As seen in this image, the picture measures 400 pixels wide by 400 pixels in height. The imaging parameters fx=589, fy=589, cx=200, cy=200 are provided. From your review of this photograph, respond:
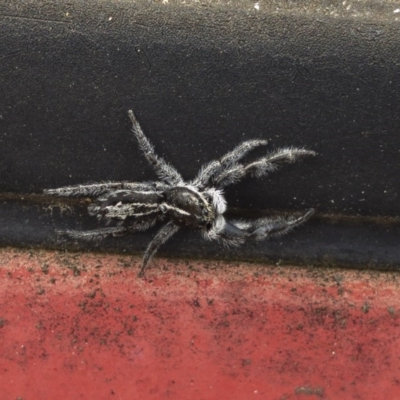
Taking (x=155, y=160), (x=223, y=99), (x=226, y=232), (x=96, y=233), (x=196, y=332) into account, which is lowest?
(x=196, y=332)

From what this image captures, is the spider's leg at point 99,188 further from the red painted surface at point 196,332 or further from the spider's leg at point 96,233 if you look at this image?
the red painted surface at point 196,332

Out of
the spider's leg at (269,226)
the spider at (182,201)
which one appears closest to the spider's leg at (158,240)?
the spider at (182,201)

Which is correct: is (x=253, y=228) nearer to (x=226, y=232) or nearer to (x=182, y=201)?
(x=226, y=232)

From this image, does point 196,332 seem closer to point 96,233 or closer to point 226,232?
point 226,232

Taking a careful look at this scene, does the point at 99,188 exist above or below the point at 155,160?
below

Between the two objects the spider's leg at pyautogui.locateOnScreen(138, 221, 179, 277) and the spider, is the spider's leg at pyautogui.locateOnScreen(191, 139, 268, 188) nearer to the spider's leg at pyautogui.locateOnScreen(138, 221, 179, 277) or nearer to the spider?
the spider

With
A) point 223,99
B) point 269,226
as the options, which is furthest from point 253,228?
point 223,99
